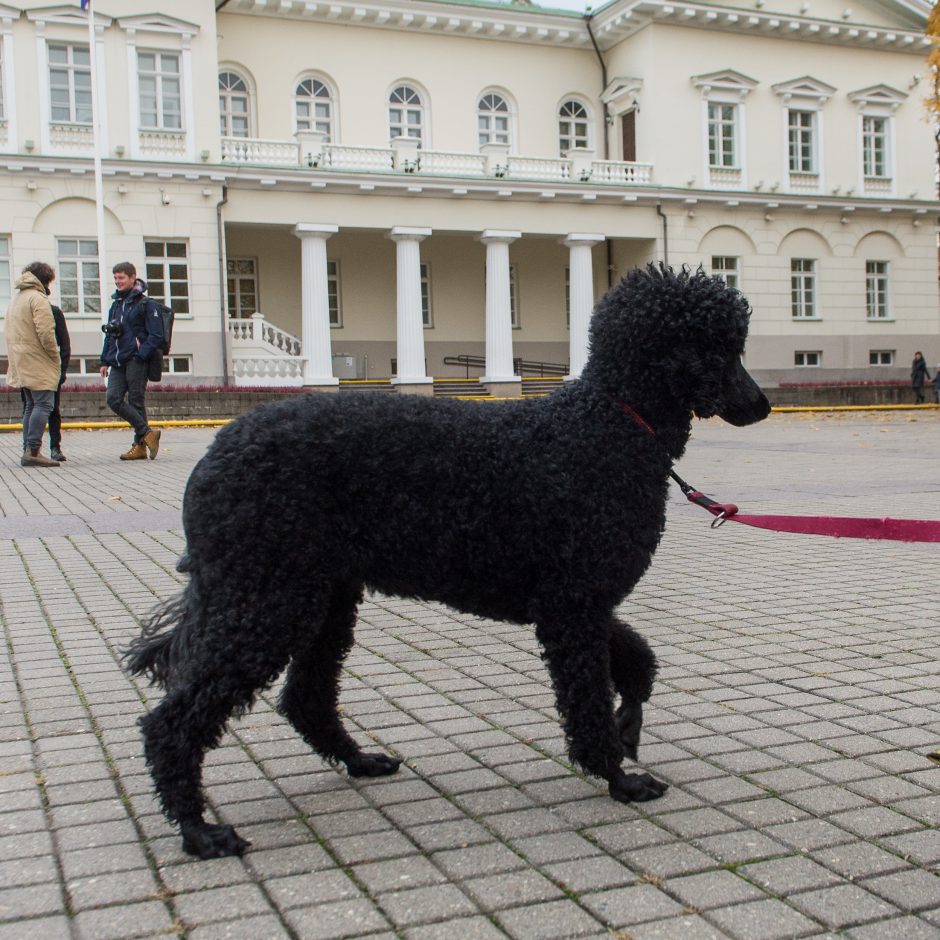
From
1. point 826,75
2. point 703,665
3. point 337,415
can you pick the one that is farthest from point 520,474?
point 826,75

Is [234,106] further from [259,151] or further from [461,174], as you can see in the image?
[461,174]

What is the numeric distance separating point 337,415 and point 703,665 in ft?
8.47

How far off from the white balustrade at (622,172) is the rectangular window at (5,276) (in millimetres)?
18295

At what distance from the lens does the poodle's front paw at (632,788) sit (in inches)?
139

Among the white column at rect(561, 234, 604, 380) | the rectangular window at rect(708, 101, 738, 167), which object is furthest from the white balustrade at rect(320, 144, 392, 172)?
the rectangular window at rect(708, 101, 738, 167)

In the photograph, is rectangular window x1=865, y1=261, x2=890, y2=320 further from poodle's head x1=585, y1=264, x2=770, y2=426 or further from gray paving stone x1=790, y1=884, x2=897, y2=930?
gray paving stone x1=790, y1=884, x2=897, y2=930

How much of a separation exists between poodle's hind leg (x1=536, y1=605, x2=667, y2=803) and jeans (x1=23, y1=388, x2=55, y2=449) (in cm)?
1178

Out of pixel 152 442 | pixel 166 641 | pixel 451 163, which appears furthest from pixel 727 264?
pixel 166 641

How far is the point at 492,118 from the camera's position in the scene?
128 ft

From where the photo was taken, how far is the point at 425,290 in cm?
3903

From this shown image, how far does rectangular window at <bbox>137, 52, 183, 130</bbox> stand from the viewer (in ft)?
104

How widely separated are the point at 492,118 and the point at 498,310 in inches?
312

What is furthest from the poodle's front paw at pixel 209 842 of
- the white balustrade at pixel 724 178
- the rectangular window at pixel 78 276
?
the white balustrade at pixel 724 178

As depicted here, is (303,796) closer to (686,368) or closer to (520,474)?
(520,474)
